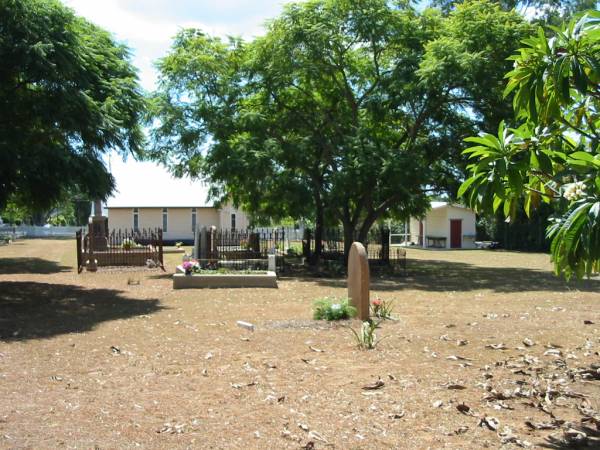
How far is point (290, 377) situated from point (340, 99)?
1968 centimetres

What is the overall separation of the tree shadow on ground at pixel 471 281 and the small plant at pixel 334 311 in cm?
739

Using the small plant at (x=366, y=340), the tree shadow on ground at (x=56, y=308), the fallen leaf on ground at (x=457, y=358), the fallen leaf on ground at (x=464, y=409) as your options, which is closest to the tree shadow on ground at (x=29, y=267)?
the tree shadow on ground at (x=56, y=308)

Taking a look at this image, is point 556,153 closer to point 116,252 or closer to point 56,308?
point 56,308

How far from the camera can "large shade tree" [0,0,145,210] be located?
12.9 metres

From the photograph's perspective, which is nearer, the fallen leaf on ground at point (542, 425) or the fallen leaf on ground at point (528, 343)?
the fallen leaf on ground at point (542, 425)

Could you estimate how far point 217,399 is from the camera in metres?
6.50

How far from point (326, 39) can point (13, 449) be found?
1912cm

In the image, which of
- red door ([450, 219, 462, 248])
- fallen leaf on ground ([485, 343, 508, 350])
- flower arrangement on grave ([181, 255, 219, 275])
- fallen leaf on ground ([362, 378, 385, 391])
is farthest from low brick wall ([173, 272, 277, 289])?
red door ([450, 219, 462, 248])

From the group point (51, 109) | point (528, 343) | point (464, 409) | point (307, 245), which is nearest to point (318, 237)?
point (307, 245)

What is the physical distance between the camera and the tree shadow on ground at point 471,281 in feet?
61.0

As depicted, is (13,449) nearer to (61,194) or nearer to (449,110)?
(61,194)

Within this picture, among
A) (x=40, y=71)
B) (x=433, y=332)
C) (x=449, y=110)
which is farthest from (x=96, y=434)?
(x=449, y=110)

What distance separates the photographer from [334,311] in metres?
11.0

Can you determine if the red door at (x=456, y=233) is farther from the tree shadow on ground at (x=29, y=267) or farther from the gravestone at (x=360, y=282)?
the gravestone at (x=360, y=282)
